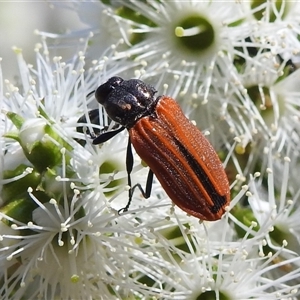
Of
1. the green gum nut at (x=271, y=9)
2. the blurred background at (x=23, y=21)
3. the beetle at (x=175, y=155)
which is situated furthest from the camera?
the blurred background at (x=23, y=21)

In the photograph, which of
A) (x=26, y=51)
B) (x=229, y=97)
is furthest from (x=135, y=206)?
(x=26, y=51)

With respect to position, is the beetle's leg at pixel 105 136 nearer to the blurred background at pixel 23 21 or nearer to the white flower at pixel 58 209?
the white flower at pixel 58 209

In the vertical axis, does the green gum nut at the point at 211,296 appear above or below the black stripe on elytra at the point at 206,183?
below

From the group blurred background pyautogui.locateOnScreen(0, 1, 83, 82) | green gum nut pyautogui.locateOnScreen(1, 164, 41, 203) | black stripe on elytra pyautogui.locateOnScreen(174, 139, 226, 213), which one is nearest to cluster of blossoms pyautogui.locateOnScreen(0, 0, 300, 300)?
green gum nut pyautogui.locateOnScreen(1, 164, 41, 203)

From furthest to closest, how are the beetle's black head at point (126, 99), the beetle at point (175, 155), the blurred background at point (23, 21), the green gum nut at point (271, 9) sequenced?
1. the blurred background at point (23, 21)
2. the green gum nut at point (271, 9)
3. the beetle's black head at point (126, 99)
4. the beetle at point (175, 155)

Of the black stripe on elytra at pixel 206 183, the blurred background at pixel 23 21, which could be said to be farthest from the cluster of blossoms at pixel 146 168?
the blurred background at pixel 23 21

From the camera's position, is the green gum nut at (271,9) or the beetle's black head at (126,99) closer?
the beetle's black head at (126,99)

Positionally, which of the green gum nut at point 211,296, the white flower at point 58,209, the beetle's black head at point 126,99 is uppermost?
the beetle's black head at point 126,99

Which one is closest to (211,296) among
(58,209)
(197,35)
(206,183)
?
(206,183)

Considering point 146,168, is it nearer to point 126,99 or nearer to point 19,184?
point 126,99
